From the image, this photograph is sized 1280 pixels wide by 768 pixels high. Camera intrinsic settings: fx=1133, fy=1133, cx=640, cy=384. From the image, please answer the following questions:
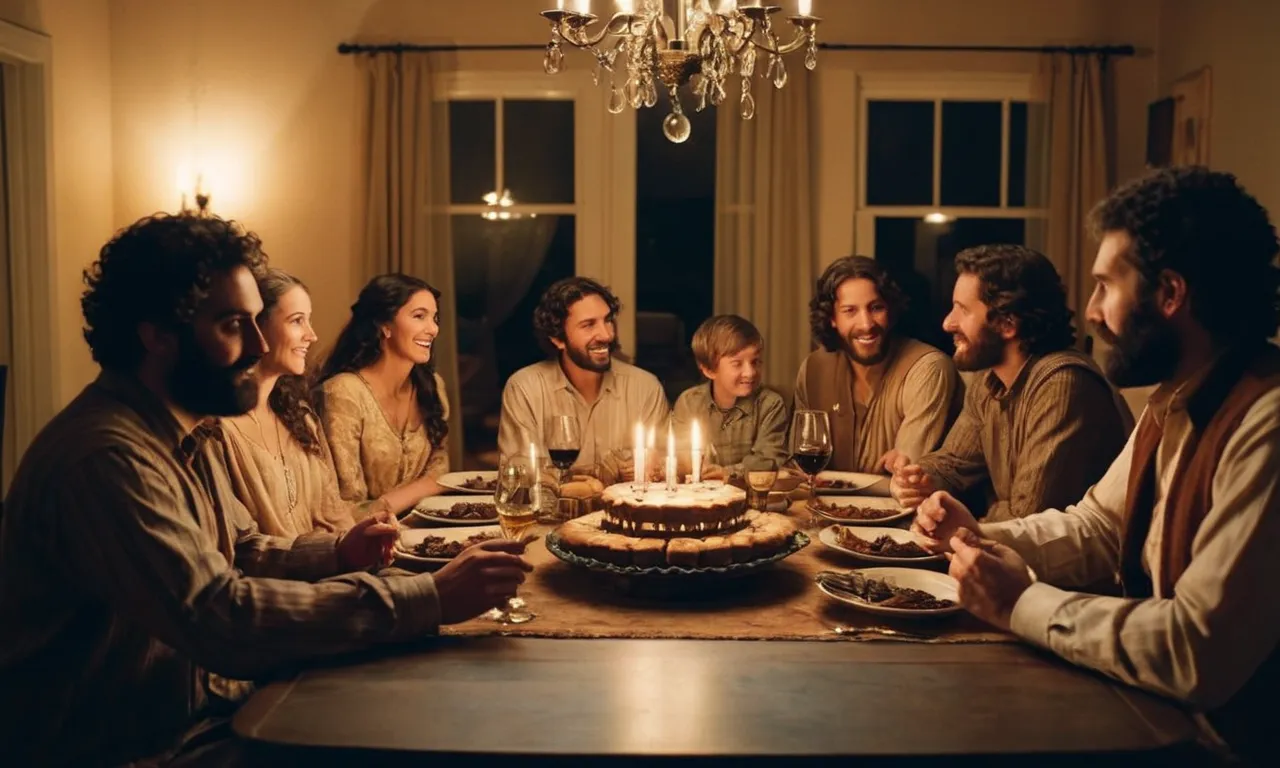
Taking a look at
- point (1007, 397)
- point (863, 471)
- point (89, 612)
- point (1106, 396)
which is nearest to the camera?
point (89, 612)

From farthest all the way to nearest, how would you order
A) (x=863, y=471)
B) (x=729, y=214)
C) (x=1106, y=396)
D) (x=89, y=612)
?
(x=729, y=214)
(x=863, y=471)
(x=1106, y=396)
(x=89, y=612)

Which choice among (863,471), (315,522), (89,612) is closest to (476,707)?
(89,612)

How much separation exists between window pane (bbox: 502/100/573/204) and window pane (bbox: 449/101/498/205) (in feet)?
0.25

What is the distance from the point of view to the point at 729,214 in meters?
5.53

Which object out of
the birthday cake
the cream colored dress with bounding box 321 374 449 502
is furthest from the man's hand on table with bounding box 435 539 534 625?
the cream colored dress with bounding box 321 374 449 502

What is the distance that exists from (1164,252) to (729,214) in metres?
3.68

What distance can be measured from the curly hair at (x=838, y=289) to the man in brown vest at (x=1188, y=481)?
7.77 ft

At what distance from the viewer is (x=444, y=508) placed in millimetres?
2953

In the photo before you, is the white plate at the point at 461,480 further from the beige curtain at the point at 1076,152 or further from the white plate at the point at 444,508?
the beige curtain at the point at 1076,152

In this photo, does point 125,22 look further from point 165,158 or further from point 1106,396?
point 1106,396

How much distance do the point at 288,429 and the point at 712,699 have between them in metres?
1.86

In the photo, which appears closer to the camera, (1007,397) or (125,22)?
(1007,397)

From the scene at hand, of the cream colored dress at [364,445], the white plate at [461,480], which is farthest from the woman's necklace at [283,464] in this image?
the cream colored dress at [364,445]

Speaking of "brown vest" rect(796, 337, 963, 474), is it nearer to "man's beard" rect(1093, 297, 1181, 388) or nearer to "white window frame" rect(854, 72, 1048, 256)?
"white window frame" rect(854, 72, 1048, 256)
